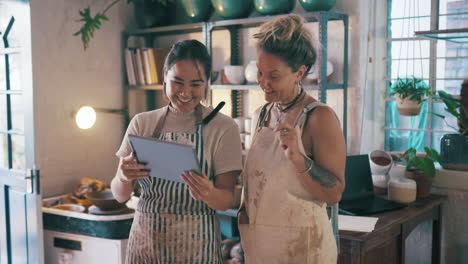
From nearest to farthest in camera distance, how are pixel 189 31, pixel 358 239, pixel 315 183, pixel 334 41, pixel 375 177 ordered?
pixel 315 183
pixel 358 239
pixel 375 177
pixel 334 41
pixel 189 31

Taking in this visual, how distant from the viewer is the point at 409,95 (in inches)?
125

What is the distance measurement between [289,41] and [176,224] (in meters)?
0.69

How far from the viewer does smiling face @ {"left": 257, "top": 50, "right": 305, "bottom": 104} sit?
5.39 ft

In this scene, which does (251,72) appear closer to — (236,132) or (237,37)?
(237,37)

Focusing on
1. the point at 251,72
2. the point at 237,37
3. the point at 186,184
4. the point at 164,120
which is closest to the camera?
the point at 186,184

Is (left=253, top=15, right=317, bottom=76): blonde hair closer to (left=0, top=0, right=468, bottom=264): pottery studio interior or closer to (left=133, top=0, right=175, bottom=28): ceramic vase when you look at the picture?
(left=0, top=0, right=468, bottom=264): pottery studio interior

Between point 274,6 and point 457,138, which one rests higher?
point 274,6

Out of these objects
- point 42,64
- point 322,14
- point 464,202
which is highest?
point 322,14

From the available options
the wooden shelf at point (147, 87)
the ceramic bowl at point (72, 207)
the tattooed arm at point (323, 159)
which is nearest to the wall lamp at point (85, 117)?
the wooden shelf at point (147, 87)

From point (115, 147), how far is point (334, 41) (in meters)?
2.15

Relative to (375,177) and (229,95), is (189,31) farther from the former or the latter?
(375,177)

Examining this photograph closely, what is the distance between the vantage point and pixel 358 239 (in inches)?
89.7

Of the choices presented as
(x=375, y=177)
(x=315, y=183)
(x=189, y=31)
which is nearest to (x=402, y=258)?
(x=375, y=177)

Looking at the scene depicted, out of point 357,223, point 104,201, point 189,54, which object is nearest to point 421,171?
point 357,223
